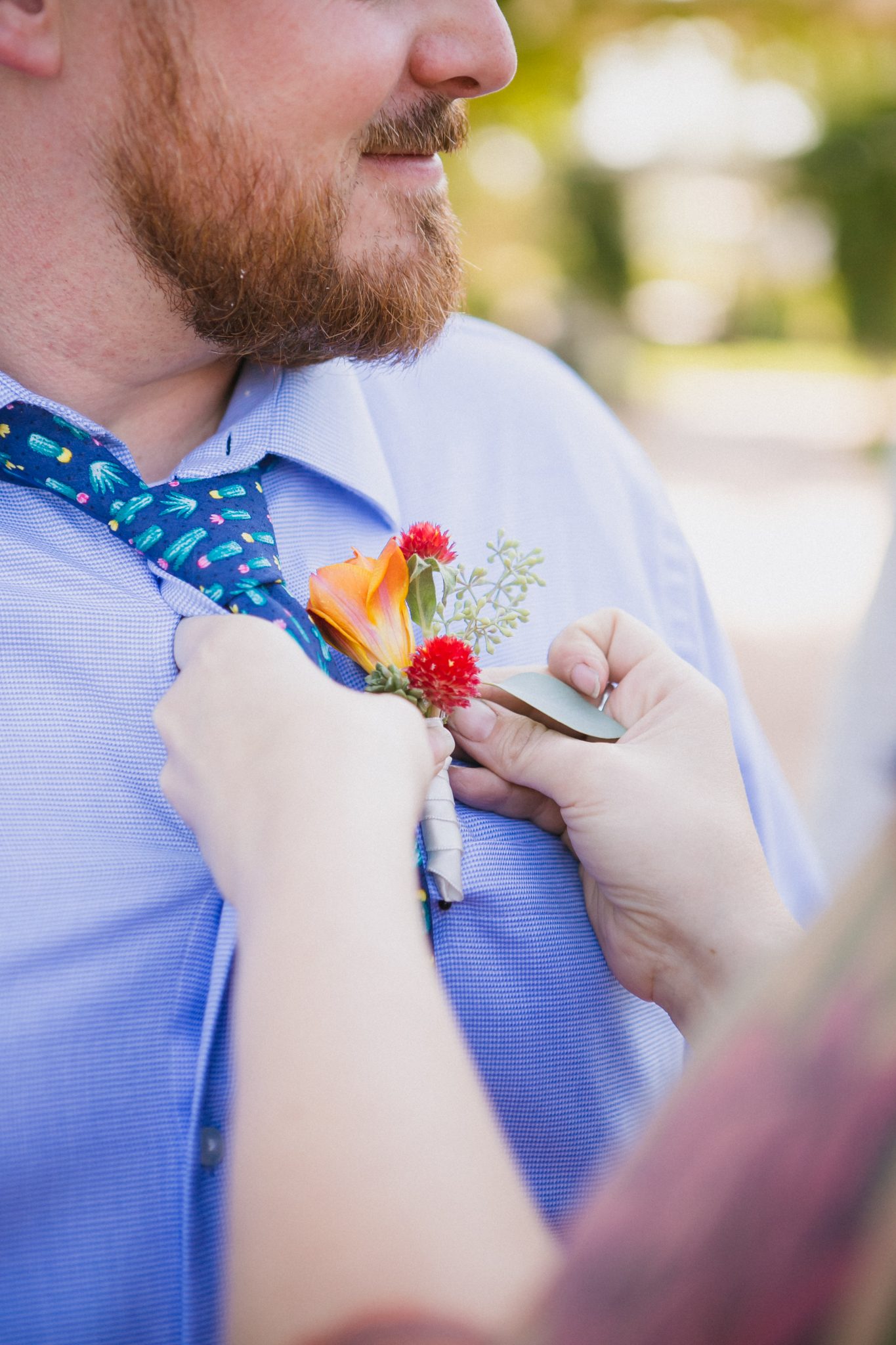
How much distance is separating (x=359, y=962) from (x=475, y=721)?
21.9 inches

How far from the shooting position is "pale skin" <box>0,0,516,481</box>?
1330 millimetres

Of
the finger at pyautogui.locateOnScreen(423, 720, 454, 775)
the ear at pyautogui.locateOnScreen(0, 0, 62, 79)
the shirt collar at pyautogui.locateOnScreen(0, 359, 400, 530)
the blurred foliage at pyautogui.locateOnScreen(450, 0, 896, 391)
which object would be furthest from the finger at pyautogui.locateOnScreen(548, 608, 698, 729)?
the blurred foliage at pyautogui.locateOnScreen(450, 0, 896, 391)

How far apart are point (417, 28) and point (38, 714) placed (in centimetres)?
96

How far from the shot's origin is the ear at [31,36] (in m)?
1.28

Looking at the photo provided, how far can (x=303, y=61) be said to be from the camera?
134 centimetres

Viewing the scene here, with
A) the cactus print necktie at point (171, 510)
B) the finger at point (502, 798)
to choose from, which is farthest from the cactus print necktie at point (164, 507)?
the finger at point (502, 798)

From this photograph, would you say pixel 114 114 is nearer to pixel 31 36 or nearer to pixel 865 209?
pixel 31 36

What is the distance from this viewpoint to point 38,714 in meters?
1.28

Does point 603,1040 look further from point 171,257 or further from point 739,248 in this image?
point 739,248

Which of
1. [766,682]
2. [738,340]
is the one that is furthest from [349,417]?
[738,340]

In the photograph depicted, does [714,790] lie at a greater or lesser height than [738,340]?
lesser

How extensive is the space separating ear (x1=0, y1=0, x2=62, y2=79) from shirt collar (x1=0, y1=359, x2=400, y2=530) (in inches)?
14.0

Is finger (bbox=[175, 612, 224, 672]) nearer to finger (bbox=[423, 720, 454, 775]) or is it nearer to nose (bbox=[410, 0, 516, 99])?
finger (bbox=[423, 720, 454, 775])

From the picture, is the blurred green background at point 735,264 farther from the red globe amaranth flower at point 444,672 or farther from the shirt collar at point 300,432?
the red globe amaranth flower at point 444,672
